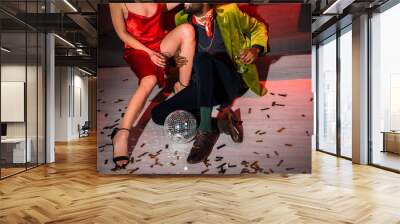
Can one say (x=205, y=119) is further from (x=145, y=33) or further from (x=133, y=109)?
(x=145, y=33)

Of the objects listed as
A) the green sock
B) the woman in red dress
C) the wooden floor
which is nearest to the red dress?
the woman in red dress

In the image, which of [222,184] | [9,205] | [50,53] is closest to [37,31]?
[50,53]

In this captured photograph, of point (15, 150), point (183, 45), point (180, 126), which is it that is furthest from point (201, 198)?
point (15, 150)

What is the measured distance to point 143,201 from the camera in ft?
16.9

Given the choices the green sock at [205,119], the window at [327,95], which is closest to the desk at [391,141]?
the window at [327,95]

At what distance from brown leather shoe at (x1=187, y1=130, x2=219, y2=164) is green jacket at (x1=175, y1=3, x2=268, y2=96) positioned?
1.17 meters

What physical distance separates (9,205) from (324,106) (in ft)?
30.0

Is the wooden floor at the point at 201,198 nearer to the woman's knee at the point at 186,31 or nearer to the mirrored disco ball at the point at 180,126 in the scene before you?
the mirrored disco ball at the point at 180,126

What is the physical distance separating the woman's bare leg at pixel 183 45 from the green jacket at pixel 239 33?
6.9 inches

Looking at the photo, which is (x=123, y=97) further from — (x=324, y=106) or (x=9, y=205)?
(x=324, y=106)

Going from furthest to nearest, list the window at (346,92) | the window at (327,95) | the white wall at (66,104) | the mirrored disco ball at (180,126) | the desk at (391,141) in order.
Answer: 1. the white wall at (66,104)
2. the window at (327,95)
3. the window at (346,92)
4. the desk at (391,141)
5. the mirrored disco ball at (180,126)

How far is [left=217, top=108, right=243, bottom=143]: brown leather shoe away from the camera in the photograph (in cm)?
719

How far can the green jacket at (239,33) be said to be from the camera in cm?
720

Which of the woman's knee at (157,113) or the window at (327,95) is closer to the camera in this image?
the woman's knee at (157,113)
